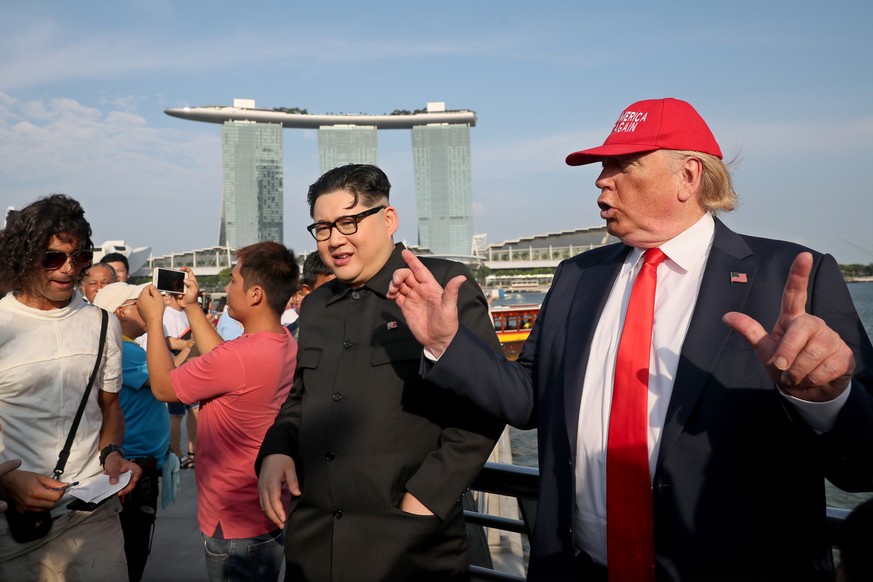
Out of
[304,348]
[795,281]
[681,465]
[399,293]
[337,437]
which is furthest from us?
[304,348]

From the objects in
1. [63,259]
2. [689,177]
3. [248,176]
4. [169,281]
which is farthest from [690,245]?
[248,176]

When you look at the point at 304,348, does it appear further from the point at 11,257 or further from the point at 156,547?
the point at 156,547

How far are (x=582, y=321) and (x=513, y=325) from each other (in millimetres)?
19878

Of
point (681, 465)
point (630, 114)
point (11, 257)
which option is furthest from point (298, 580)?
point (630, 114)

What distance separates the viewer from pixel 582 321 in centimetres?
166

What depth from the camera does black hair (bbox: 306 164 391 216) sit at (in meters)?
1.89

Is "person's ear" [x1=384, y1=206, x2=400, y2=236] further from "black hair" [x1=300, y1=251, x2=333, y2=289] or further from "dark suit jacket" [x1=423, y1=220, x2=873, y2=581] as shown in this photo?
"black hair" [x1=300, y1=251, x2=333, y2=289]

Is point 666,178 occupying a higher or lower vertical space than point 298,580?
higher

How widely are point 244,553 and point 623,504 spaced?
55.8 inches

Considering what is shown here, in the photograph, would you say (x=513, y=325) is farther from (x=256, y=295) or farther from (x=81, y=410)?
(x=81, y=410)

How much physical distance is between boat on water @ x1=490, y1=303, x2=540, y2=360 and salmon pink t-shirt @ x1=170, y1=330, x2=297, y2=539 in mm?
17768

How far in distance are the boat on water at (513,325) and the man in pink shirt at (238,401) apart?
1770 cm

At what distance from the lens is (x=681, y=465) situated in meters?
1.36

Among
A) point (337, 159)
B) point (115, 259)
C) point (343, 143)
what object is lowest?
point (115, 259)
